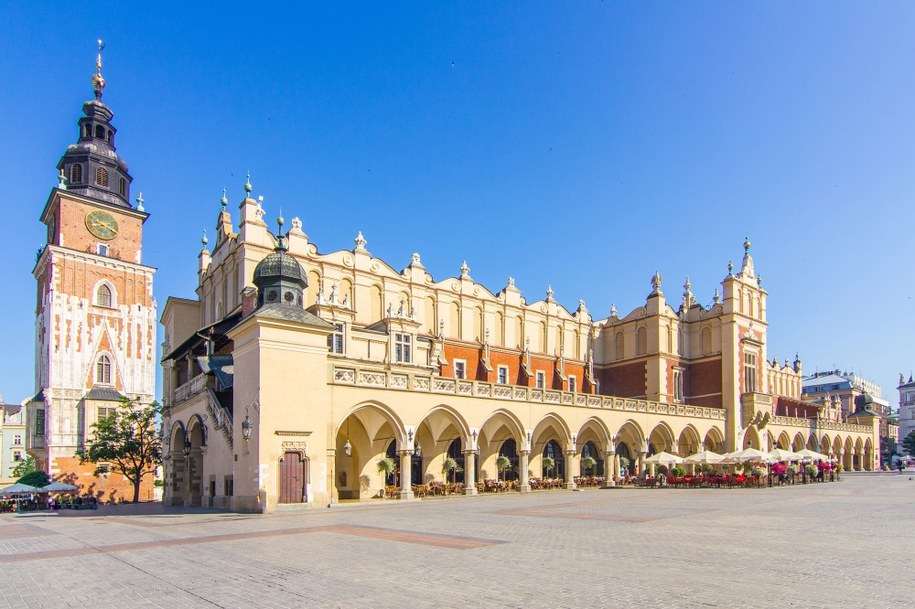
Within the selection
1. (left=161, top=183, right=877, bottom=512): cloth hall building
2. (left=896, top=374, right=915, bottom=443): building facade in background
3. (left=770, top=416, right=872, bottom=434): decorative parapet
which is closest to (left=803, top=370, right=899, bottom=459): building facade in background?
(left=896, top=374, right=915, bottom=443): building facade in background

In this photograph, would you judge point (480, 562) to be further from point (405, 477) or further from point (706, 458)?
point (706, 458)

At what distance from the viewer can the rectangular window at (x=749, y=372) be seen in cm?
5494

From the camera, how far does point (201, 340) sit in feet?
116

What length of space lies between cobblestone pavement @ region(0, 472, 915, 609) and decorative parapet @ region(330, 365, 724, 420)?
31.1 feet

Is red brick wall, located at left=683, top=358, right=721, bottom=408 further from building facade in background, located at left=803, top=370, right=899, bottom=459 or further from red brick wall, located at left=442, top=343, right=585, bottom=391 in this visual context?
building facade in background, located at left=803, top=370, right=899, bottom=459

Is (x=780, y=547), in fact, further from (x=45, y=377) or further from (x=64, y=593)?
(x=45, y=377)

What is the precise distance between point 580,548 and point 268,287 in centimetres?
2020

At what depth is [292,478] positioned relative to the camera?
26.3m

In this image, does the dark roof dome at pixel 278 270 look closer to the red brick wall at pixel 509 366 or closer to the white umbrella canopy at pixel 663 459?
the red brick wall at pixel 509 366

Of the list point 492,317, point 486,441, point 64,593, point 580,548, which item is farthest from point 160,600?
point 492,317

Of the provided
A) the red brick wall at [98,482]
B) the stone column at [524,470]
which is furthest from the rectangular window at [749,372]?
the red brick wall at [98,482]

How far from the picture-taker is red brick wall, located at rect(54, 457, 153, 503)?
168 ft

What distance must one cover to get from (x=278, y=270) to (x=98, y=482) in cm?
3340

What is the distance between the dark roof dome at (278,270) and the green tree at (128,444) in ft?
66.3
